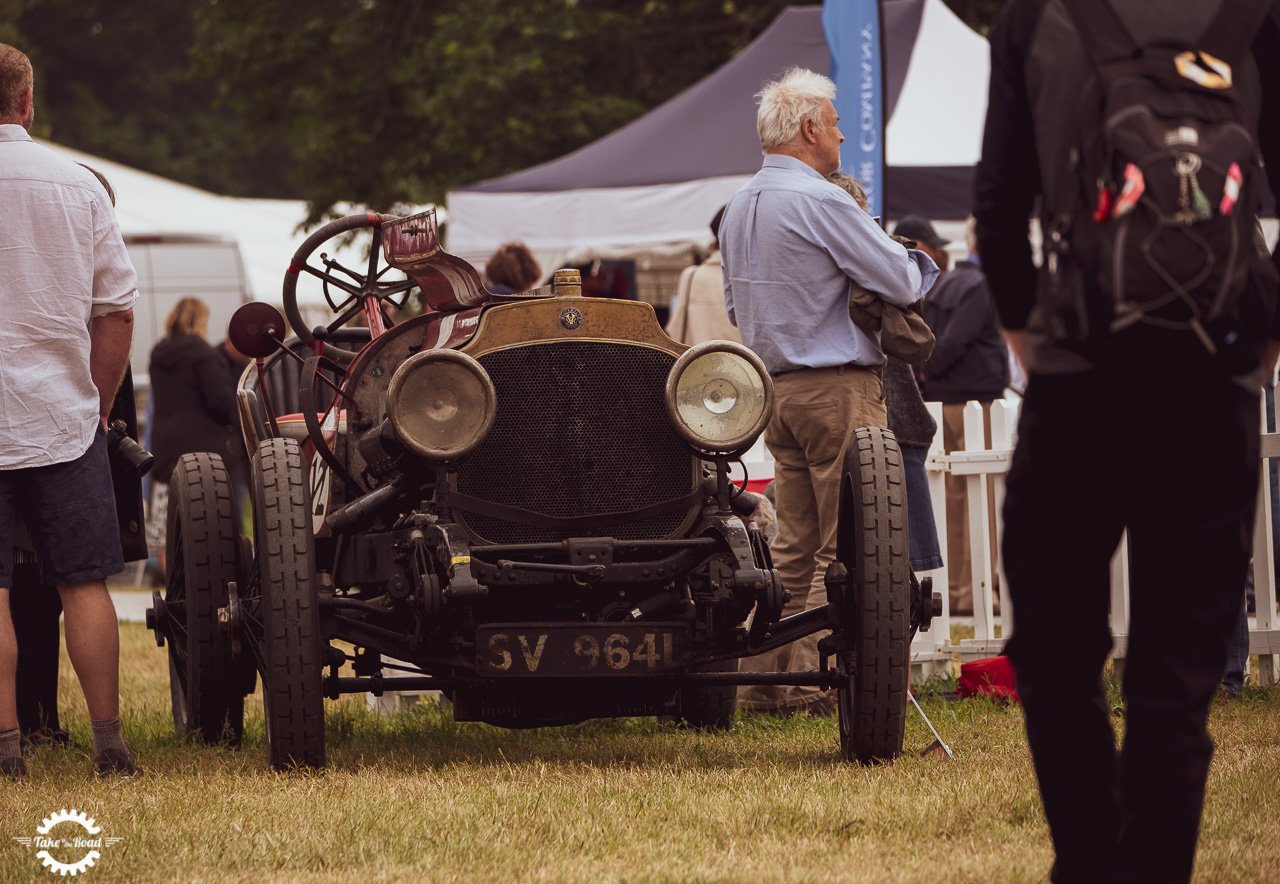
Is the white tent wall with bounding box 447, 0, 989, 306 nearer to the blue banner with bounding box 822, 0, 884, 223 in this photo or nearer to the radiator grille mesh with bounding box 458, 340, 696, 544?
the blue banner with bounding box 822, 0, 884, 223

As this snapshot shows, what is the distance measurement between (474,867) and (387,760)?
1.53m

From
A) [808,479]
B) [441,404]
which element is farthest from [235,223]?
[441,404]

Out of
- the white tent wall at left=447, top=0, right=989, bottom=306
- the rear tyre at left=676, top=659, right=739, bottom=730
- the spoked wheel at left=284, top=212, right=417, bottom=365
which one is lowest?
the rear tyre at left=676, top=659, right=739, bottom=730

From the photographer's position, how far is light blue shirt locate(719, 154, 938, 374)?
5.20 meters

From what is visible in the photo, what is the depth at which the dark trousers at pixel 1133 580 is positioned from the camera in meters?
2.52

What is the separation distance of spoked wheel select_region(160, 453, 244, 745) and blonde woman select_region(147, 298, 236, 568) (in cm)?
614

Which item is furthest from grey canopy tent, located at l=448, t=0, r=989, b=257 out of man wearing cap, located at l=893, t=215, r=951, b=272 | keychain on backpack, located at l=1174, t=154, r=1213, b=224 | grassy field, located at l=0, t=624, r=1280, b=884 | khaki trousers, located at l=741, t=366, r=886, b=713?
keychain on backpack, located at l=1174, t=154, r=1213, b=224

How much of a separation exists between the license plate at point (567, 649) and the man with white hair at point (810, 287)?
103cm

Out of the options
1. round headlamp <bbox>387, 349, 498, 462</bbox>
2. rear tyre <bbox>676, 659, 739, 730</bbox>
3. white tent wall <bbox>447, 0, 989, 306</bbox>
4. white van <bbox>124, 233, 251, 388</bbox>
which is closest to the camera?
round headlamp <bbox>387, 349, 498, 462</bbox>

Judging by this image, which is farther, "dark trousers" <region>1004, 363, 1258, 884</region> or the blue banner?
the blue banner

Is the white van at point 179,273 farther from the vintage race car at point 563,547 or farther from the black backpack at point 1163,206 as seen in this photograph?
the black backpack at point 1163,206

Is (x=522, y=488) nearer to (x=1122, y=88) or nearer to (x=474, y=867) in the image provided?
(x=474, y=867)

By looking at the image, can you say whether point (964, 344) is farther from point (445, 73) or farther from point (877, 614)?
point (445, 73)

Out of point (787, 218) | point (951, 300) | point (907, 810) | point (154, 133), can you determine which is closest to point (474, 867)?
point (907, 810)
